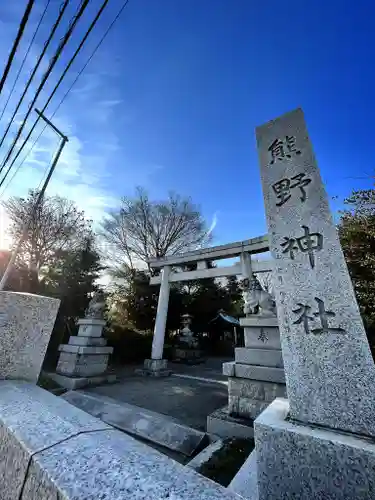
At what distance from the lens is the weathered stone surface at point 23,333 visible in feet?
6.63

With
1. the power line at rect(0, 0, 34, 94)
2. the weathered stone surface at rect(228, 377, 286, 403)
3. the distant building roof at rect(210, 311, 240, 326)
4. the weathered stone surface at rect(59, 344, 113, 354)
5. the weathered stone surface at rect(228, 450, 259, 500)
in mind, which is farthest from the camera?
the distant building roof at rect(210, 311, 240, 326)

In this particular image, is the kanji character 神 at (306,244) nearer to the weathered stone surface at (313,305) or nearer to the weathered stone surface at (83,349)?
the weathered stone surface at (313,305)

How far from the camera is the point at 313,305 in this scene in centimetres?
174

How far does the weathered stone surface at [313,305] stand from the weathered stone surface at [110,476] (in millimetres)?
1097

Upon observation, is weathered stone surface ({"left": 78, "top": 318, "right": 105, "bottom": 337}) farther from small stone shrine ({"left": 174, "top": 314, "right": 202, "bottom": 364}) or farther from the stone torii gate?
small stone shrine ({"left": 174, "top": 314, "right": 202, "bottom": 364})

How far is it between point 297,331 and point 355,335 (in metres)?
0.36

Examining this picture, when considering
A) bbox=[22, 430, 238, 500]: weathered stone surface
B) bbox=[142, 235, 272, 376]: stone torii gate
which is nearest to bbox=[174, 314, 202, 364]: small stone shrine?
bbox=[142, 235, 272, 376]: stone torii gate

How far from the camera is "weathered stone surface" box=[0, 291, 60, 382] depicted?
2020mm

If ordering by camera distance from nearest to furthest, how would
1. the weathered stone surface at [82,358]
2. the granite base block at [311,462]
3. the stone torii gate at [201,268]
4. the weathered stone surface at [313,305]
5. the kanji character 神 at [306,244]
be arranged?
the granite base block at [311,462] → the weathered stone surface at [313,305] → the kanji character 神 at [306,244] → the weathered stone surface at [82,358] → the stone torii gate at [201,268]

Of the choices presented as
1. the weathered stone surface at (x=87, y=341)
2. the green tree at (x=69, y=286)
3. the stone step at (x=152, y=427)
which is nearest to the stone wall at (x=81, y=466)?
the stone step at (x=152, y=427)

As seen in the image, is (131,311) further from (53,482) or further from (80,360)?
(53,482)

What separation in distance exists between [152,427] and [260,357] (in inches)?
80.4

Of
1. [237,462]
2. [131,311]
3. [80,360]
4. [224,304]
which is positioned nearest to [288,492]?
[237,462]

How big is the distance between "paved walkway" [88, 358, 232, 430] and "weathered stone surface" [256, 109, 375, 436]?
3057 mm
